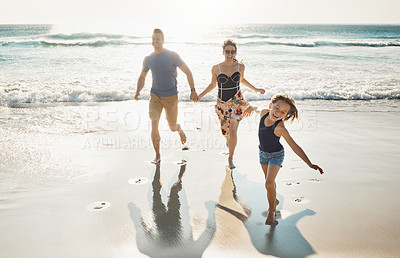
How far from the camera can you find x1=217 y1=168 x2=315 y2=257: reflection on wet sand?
9.07ft

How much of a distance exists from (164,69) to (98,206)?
2224 mm

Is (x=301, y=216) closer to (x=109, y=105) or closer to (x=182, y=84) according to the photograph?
(x=109, y=105)

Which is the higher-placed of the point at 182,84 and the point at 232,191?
the point at 182,84

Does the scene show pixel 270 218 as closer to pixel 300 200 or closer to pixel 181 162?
pixel 300 200

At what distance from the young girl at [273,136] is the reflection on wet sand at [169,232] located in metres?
0.68

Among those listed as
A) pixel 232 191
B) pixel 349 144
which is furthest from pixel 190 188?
pixel 349 144

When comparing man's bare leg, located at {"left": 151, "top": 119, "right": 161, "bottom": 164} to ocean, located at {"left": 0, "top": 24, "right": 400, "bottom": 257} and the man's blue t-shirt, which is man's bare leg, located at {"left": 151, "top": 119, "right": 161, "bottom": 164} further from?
the man's blue t-shirt

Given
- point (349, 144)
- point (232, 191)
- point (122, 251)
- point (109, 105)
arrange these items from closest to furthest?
point (122, 251) < point (232, 191) < point (349, 144) < point (109, 105)

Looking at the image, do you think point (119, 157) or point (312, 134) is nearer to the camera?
point (119, 157)

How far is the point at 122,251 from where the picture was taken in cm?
274

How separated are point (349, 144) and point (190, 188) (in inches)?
125

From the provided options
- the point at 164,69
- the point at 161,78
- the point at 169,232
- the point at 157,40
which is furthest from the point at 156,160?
the point at 169,232

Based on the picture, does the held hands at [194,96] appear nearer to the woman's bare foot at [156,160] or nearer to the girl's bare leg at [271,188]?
the woman's bare foot at [156,160]

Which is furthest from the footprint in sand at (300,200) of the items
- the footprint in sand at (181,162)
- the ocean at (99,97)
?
the ocean at (99,97)
